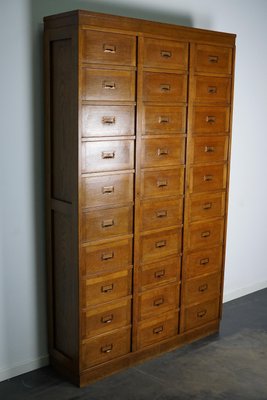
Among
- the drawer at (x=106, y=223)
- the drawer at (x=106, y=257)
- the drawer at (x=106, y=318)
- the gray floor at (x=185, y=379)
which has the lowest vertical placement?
the gray floor at (x=185, y=379)

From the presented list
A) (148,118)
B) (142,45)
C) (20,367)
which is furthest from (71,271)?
(142,45)

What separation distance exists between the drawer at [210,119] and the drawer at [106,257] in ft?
2.87

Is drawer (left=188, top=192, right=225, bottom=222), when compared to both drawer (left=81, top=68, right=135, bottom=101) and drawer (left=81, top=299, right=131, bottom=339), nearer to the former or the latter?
drawer (left=81, top=299, right=131, bottom=339)

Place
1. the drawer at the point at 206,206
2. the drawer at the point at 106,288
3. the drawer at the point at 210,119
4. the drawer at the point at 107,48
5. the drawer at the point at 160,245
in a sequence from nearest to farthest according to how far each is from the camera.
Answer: the drawer at the point at 107,48
the drawer at the point at 106,288
the drawer at the point at 160,245
the drawer at the point at 210,119
the drawer at the point at 206,206

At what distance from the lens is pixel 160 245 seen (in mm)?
3350

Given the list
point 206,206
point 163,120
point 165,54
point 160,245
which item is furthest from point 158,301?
point 165,54

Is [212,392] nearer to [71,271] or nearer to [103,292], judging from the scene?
[103,292]

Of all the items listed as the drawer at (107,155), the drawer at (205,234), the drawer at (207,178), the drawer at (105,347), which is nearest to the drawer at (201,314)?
the drawer at (205,234)

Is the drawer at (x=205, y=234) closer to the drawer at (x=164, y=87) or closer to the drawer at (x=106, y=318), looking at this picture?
the drawer at (x=106, y=318)

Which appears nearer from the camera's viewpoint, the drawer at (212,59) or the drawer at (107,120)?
the drawer at (107,120)

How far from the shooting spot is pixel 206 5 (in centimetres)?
390

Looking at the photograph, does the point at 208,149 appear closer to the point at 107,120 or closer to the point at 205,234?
the point at 205,234

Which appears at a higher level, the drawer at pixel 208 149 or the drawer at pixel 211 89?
the drawer at pixel 211 89

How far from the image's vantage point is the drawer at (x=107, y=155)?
113 inches
